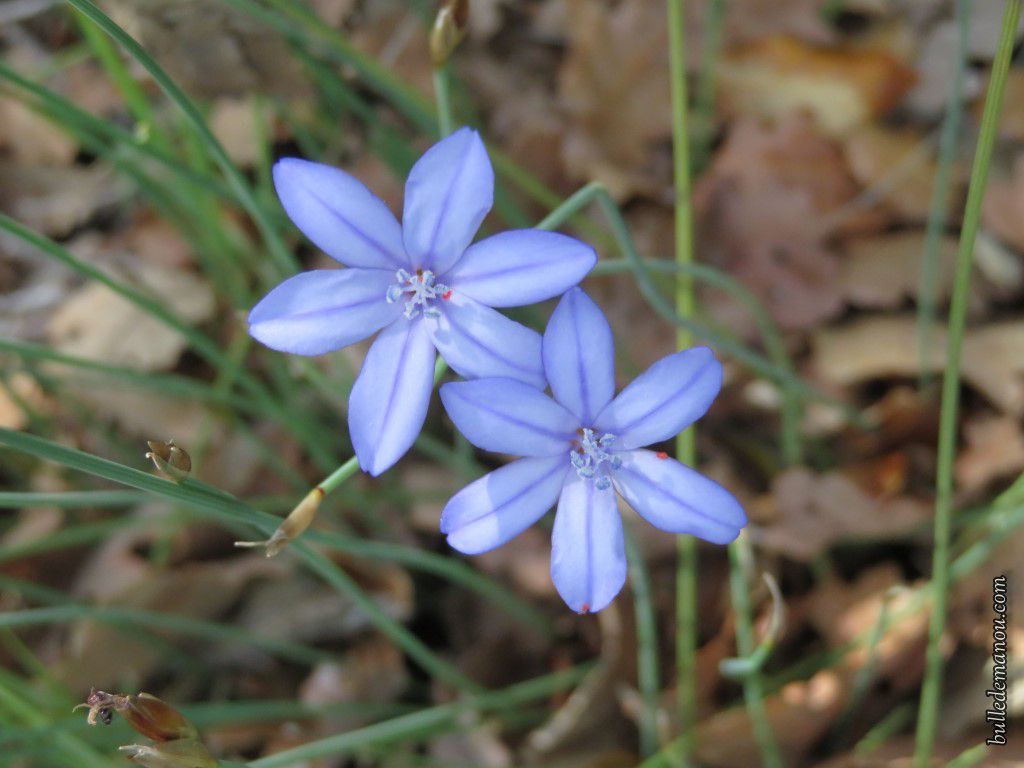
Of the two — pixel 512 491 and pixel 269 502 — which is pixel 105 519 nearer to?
pixel 269 502

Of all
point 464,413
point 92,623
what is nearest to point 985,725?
point 464,413

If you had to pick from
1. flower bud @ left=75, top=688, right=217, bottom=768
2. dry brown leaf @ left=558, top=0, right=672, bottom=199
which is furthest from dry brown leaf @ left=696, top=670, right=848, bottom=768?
dry brown leaf @ left=558, top=0, right=672, bottom=199

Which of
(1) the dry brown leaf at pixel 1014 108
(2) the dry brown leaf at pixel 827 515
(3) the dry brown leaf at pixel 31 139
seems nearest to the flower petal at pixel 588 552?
(2) the dry brown leaf at pixel 827 515

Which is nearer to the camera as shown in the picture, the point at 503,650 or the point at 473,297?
the point at 473,297

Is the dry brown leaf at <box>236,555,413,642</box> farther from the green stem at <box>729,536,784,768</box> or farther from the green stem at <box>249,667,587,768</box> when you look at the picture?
the green stem at <box>729,536,784,768</box>

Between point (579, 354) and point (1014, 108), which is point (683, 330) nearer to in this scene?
point (579, 354)

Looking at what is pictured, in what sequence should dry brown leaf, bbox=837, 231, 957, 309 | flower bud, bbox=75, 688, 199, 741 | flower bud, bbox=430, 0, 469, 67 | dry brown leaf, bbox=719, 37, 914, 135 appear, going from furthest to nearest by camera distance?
dry brown leaf, bbox=719, 37, 914, 135 → dry brown leaf, bbox=837, 231, 957, 309 → flower bud, bbox=430, 0, 469, 67 → flower bud, bbox=75, 688, 199, 741

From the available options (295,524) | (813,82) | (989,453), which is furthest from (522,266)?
(813,82)

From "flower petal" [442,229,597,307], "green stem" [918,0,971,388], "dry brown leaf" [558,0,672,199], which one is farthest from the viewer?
"dry brown leaf" [558,0,672,199]
